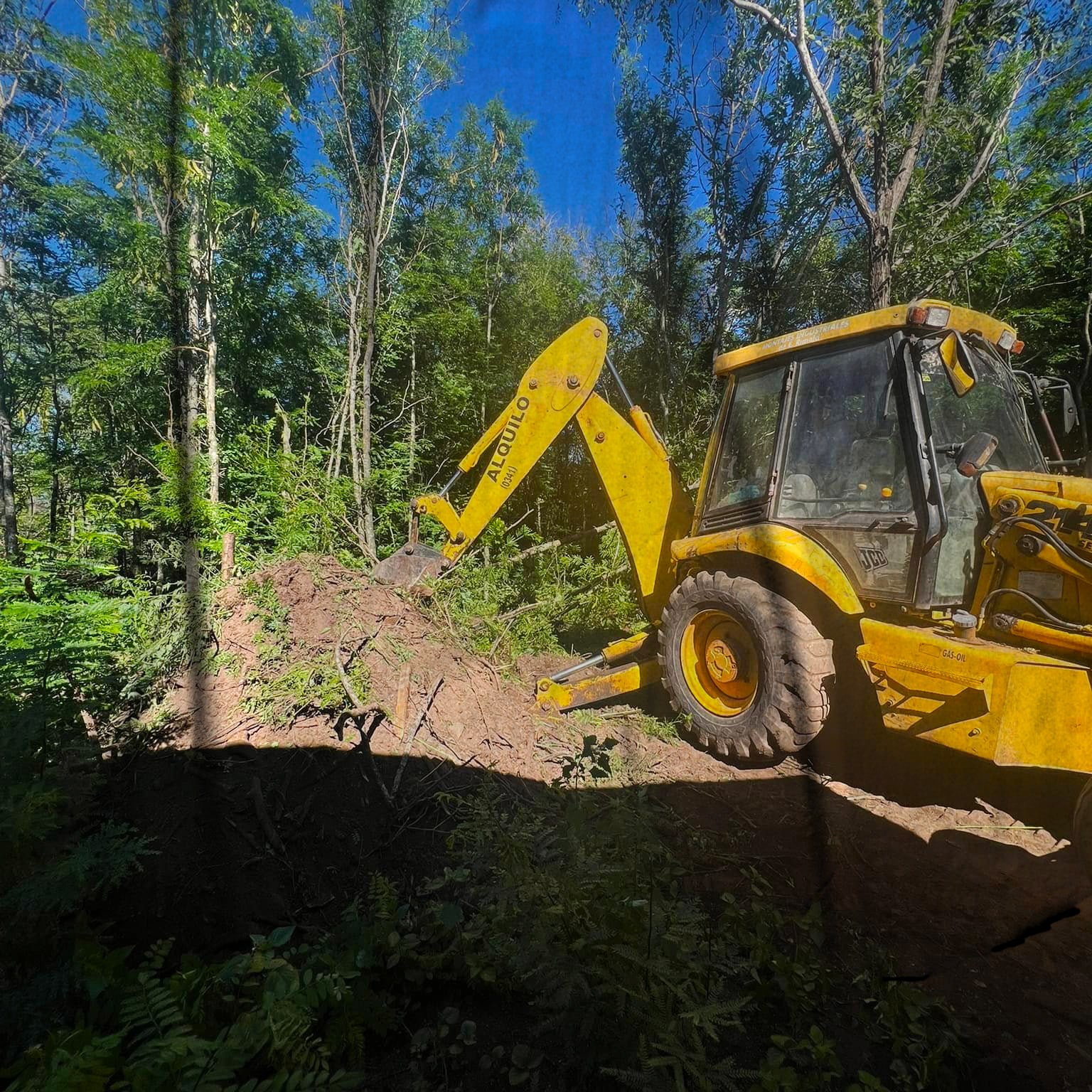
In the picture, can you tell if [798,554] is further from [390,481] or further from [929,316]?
[390,481]

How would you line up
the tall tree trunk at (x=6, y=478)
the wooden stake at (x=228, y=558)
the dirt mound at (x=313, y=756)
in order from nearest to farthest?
1. the dirt mound at (x=313, y=756)
2. the wooden stake at (x=228, y=558)
3. the tall tree trunk at (x=6, y=478)

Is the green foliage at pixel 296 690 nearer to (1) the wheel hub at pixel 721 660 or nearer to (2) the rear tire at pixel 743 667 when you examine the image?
(2) the rear tire at pixel 743 667

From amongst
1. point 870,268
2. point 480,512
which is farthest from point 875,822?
point 870,268

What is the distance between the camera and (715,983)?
1.46 metres

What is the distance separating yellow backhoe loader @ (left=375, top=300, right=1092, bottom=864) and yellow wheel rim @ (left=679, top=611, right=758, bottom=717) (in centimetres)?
2

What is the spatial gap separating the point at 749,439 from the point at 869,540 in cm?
106

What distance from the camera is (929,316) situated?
2.79 meters

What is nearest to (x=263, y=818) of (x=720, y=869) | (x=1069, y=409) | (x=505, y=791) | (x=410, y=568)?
(x=505, y=791)

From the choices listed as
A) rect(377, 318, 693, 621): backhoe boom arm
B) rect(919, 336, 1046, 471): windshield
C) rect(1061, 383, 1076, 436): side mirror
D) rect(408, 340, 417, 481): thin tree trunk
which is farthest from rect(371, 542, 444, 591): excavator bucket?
rect(408, 340, 417, 481): thin tree trunk

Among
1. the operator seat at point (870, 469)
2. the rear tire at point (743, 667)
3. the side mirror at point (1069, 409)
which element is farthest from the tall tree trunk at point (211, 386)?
the side mirror at point (1069, 409)

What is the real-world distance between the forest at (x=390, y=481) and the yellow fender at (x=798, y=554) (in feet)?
4.88

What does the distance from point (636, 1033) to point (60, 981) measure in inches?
55.4

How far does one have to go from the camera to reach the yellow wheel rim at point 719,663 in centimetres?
356

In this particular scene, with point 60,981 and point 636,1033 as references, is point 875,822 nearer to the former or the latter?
point 636,1033
